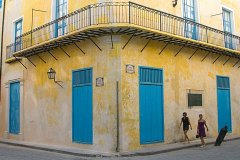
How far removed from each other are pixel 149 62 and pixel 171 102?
2169 millimetres

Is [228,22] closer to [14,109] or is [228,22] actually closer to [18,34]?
[18,34]

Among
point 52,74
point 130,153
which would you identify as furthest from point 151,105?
point 52,74

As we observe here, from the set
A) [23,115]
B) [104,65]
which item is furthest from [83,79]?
[23,115]

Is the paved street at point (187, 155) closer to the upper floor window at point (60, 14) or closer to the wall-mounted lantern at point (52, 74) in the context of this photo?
the wall-mounted lantern at point (52, 74)

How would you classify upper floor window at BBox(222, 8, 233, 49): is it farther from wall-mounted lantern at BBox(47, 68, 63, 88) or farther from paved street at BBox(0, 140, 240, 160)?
wall-mounted lantern at BBox(47, 68, 63, 88)

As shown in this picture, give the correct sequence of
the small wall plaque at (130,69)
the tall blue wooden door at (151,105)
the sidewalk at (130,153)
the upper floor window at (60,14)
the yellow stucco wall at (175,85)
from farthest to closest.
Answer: the upper floor window at (60,14) → the tall blue wooden door at (151,105) → the small wall plaque at (130,69) → the yellow stucco wall at (175,85) → the sidewalk at (130,153)

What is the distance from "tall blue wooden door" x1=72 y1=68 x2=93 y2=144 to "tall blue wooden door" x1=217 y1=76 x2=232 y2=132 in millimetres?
7684

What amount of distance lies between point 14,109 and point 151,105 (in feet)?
29.8

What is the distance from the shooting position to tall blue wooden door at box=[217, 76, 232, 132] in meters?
18.7

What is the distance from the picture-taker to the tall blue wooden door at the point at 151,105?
14141 mm

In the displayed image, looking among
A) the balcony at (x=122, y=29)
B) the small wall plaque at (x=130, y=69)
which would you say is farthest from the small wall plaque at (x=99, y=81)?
the balcony at (x=122, y=29)

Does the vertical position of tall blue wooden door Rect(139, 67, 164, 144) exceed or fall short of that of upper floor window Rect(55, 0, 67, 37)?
it falls short

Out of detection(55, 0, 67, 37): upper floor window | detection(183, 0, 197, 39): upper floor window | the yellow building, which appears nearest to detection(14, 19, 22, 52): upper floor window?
the yellow building

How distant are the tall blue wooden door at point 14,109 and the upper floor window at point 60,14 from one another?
5.02 m
